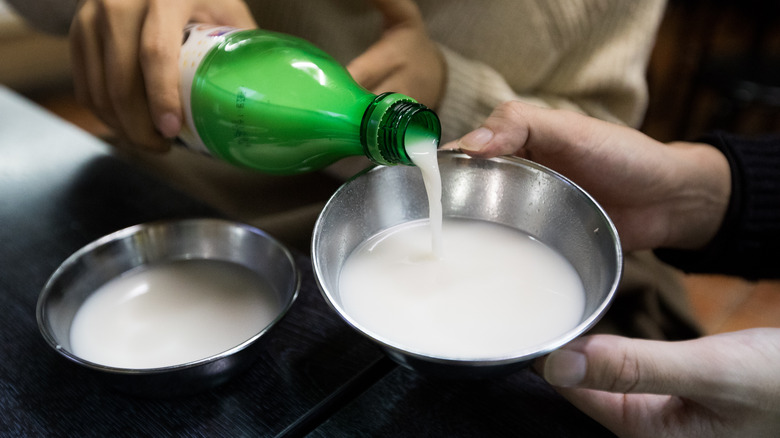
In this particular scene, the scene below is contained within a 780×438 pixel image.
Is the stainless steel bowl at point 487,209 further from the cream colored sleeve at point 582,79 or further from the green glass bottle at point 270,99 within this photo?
the cream colored sleeve at point 582,79

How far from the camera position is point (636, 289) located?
2.68 ft

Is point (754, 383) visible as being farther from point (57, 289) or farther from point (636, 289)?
point (57, 289)

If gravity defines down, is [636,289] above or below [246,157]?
below

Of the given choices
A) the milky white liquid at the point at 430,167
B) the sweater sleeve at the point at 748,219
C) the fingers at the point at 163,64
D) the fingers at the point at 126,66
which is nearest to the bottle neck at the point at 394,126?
the milky white liquid at the point at 430,167

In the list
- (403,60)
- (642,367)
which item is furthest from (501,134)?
(403,60)

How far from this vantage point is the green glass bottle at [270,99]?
1.89 ft

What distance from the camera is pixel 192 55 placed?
2.03ft

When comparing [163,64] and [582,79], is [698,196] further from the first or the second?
[163,64]

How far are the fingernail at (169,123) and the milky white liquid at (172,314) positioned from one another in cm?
15

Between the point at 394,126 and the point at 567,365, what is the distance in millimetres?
215

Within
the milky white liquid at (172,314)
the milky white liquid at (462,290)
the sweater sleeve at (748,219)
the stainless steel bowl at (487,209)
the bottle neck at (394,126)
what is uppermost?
the bottle neck at (394,126)

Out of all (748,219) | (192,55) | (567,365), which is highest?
(192,55)

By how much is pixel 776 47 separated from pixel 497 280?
168 cm

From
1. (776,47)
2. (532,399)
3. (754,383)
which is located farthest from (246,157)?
(776,47)
